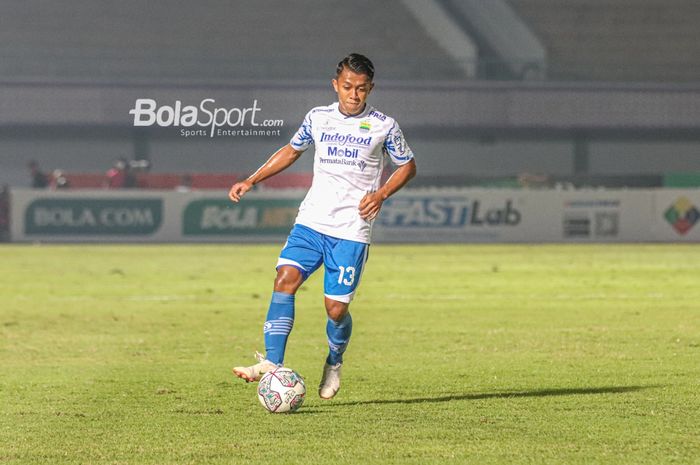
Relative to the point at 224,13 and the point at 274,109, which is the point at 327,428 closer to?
the point at 274,109

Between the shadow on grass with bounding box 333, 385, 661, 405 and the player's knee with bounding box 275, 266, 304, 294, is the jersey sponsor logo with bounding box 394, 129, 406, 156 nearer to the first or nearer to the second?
the player's knee with bounding box 275, 266, 304, 294

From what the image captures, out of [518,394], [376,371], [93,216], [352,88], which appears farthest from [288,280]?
[93,216]

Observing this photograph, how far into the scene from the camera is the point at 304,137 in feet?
26.6

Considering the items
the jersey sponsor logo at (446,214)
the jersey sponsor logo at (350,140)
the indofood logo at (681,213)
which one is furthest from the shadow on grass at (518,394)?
the indofood logo at (681,213)

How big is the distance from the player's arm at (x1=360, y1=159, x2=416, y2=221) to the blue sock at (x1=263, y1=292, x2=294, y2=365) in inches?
27.5

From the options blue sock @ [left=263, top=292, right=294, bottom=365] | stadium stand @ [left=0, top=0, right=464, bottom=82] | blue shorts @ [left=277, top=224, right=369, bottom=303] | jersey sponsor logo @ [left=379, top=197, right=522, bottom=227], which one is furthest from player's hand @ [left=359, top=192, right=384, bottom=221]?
stadium stand @ [left=0, top=0, right=464, bottom=82]

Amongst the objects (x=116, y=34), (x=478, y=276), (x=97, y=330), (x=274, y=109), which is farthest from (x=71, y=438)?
(x=116, y=34)

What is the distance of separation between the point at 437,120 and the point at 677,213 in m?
13.2

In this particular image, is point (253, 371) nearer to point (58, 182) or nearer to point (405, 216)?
point (405, 216)

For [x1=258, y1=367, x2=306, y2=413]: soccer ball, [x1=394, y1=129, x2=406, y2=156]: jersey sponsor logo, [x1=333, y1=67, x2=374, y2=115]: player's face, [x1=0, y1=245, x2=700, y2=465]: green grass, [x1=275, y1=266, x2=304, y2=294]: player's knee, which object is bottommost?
[x1=0, y1=245, x2=700, y2=465]: green grass

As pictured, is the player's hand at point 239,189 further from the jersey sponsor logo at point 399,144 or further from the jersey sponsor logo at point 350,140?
the jersey sponsor logo at point 399,144

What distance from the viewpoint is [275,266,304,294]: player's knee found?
7.85 metres

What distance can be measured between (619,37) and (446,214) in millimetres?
16812

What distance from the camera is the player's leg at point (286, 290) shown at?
7.77 m
